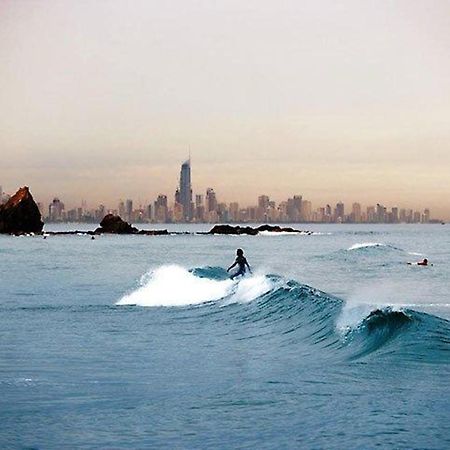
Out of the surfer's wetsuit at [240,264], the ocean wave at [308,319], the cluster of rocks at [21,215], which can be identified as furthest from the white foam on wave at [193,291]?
the cluster of rocks at [21,215]

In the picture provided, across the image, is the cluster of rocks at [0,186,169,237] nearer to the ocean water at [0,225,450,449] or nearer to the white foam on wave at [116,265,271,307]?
the white foam on wave at [116,265,271,307]

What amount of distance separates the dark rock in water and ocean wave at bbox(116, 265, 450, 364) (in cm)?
14704

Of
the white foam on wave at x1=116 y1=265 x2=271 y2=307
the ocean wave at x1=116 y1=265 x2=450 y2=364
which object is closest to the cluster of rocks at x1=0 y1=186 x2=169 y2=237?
the white foam on wave at x1=116 y1=265 x2=271 y2=307

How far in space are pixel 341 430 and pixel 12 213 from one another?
598ft

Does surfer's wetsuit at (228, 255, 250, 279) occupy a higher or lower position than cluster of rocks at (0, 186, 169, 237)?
lower

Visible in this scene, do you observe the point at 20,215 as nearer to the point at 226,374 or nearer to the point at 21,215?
the point at 21,215

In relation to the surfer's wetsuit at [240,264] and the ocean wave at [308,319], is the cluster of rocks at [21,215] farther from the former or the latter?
the surfer's wetsuit at [240,264]

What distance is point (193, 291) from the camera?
37750mm

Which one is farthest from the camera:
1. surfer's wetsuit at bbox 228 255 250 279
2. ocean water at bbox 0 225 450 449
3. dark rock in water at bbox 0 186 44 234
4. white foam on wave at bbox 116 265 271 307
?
dark rock in water at bbox 0 186 44 234

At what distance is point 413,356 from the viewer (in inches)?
661

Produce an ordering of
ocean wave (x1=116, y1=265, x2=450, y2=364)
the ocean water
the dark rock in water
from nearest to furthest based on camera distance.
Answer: the ocean water
ocean wave (x1=116, y1=265, x2=450, y2=364)
the dark rock in water

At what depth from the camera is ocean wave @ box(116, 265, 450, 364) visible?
1800cm

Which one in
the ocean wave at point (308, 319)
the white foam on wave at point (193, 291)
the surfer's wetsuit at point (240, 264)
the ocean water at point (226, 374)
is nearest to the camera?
the ocean water at point (226, 374)

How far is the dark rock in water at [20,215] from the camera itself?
595 feet
